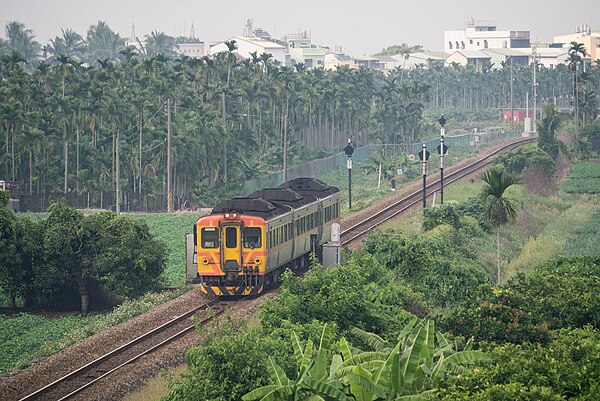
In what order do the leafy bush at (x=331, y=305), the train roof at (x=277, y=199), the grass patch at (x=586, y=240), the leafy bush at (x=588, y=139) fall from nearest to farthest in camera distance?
the leafy bush at (x=331, y=305) → the train roof at (x=277, y=199) → the grass patch at (x=586, y=240) → the leafy bush at (x=588, y=139)

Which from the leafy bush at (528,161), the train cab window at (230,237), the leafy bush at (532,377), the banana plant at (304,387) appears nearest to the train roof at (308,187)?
Answer: the train cab window at (230,237)

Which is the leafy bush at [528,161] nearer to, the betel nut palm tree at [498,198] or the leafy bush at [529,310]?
the betel nut palm tree at [498,198]

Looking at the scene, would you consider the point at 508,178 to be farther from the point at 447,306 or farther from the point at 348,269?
the point at 348,269

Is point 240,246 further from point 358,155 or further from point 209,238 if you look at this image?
point 358,155

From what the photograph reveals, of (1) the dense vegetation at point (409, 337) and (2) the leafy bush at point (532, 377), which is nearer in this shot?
(2) the leafy bush at point (532, 377)

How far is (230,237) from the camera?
34.5 m

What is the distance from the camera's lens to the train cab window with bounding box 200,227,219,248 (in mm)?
34594

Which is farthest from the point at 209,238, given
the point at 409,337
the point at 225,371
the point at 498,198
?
the point at 225,371

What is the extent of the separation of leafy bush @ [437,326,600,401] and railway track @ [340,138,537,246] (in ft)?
95.6

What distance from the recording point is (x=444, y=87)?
559ft

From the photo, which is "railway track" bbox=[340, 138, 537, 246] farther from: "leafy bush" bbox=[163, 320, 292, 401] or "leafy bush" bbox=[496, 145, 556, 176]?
"leafy bush" bbox=[163, 320, 292, 401]

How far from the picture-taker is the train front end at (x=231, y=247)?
1350 inches

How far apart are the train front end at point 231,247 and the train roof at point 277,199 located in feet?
1.37

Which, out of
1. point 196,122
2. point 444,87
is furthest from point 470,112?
point 196,122
